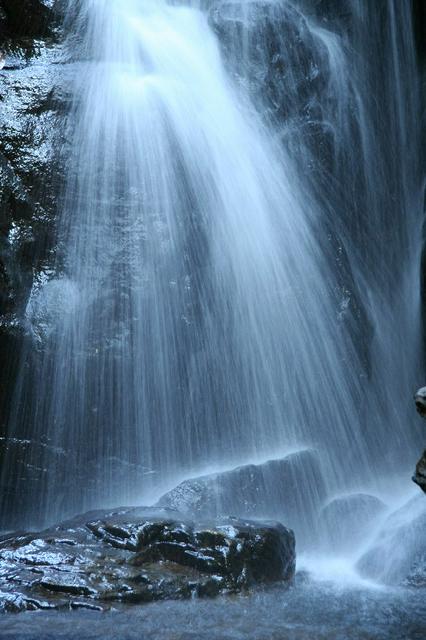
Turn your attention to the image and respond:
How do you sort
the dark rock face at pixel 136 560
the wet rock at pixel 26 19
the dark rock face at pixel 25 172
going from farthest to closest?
the wet rock at pixel 26 19, the dark rock face at pixel 25 172, the dark rock face at pixel 136 560

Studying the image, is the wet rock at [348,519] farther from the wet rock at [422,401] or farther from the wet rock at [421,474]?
the wet rock at [422,401]

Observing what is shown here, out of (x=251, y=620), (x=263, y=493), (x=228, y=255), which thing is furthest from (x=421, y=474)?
(x=228, y=255)

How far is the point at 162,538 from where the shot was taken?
18.9ft

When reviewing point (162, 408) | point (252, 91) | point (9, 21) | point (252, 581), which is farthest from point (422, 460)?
point (9, 21)

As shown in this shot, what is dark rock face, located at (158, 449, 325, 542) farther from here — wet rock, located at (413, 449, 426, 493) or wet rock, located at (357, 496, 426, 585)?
wet rock, located at (413, 449, 426, 493)

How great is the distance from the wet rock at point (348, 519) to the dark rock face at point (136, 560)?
8.17ft

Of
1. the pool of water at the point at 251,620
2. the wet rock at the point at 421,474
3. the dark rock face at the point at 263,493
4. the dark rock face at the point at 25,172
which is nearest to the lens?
the pool of water at the point at 251,620

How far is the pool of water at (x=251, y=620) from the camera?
148 inches

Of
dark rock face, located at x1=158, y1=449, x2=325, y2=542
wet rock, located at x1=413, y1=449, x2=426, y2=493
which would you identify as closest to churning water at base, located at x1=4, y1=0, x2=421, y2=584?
dark rock face, located at x1=158, y1=449, x2=325, y2=542

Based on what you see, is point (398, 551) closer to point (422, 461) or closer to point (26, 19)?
point (422, 461)

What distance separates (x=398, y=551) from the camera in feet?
A: 22.7

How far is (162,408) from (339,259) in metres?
5.91

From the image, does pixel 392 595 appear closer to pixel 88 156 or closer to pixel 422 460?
pixel 422 460

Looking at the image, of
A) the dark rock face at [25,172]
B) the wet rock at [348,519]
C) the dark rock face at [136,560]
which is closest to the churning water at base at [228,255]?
the dark rock face at [25,172]
